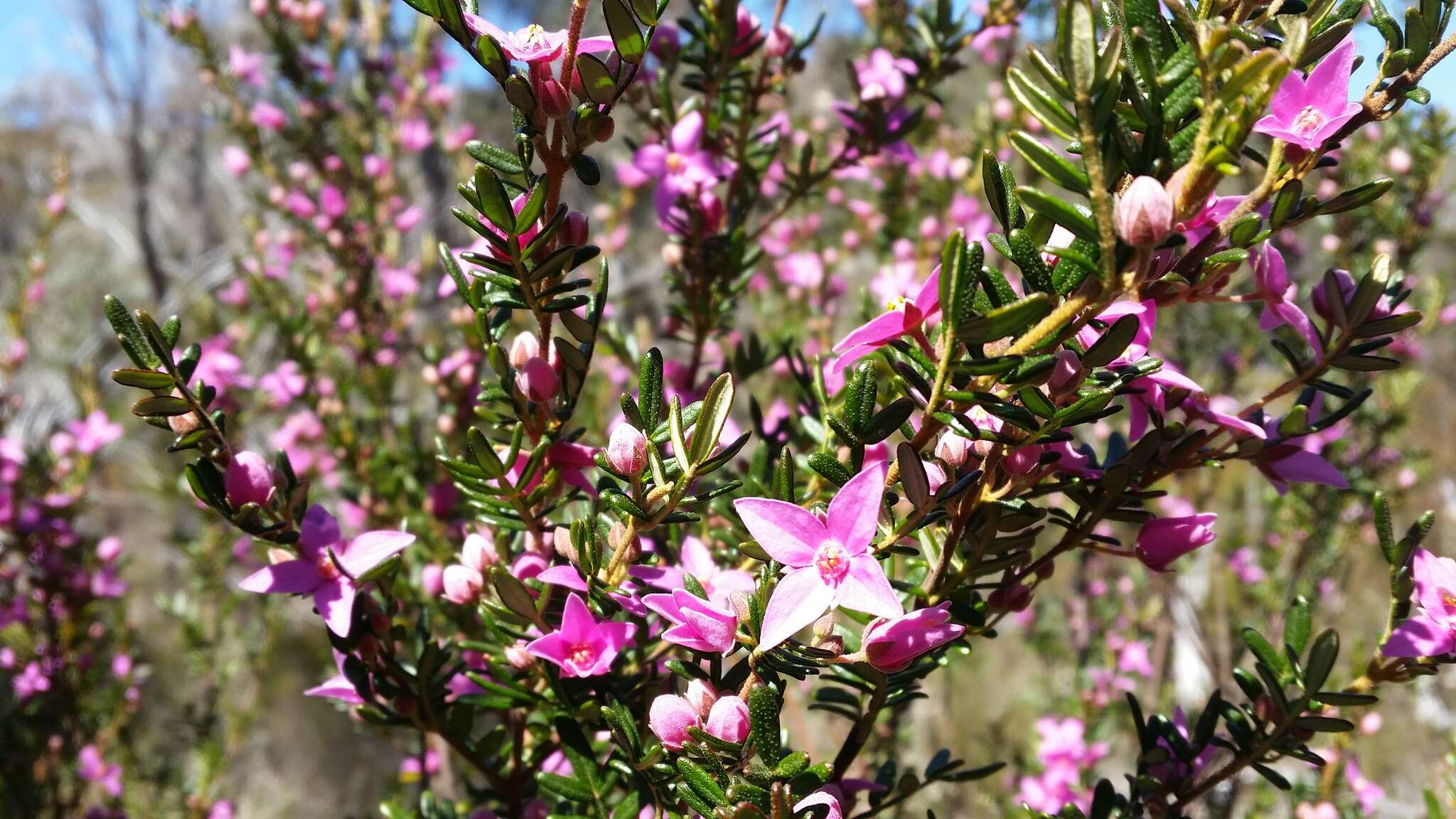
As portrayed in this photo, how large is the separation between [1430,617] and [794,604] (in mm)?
663

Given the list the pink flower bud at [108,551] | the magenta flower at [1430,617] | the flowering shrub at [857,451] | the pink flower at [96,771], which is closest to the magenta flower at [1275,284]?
the flowering shrub at [857,451]

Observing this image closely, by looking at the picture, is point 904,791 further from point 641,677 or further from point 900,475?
point 900,475

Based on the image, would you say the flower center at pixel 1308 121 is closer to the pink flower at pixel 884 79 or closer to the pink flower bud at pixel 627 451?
the pink flower bud at pixel 627 451

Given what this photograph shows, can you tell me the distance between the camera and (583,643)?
2.81ft

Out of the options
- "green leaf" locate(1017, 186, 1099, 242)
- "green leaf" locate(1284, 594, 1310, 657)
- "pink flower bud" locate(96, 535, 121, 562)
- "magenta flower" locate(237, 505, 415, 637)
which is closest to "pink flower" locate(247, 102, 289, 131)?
"pink flower bud" locate(96, 535, 121, 562)

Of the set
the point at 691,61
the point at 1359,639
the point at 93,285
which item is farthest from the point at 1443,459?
the point at 93,285

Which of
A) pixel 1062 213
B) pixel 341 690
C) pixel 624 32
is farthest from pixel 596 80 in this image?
pixel 341 690

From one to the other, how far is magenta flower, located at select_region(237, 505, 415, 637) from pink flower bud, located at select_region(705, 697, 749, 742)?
386 mm

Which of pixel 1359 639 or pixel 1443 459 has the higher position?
pixel 1443 459

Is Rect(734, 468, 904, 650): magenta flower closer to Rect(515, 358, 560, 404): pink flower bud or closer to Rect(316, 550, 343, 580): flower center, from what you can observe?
Rect(515, 358, 560, 404): pink flower bud

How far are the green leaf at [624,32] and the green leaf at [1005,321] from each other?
37cm

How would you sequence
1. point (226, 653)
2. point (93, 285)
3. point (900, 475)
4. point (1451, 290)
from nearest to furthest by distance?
1. point (900, 475)
2. point (1451, 290)
3. point (226, 653)
4. point (93, 285)

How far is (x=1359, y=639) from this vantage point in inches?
56.5

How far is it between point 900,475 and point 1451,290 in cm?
439
